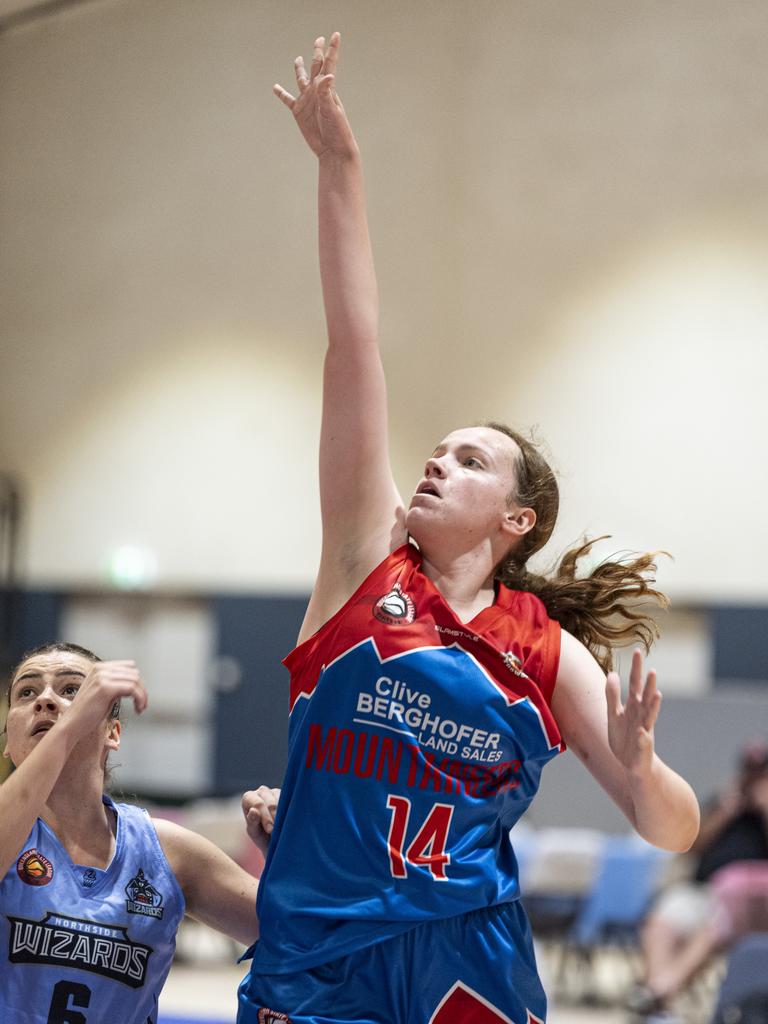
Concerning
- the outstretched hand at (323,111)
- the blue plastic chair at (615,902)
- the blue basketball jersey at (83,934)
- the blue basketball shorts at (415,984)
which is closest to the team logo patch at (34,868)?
the blue basketball jersey at (83,934)

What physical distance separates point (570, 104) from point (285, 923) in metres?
10.7

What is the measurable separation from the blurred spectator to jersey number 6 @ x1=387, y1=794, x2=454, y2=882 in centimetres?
590

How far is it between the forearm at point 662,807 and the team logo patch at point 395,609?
427mm

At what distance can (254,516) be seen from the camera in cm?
1324

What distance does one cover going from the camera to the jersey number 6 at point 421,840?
2.16 m

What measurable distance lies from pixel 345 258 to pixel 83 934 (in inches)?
47.4

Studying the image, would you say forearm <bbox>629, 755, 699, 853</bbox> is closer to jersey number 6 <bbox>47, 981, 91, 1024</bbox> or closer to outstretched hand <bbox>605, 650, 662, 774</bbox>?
outstretched hand <bbox>605, 650, 662, 774</bbox>

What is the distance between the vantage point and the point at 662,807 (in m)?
2.16

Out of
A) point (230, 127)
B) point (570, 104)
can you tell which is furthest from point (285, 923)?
point (230, 127)

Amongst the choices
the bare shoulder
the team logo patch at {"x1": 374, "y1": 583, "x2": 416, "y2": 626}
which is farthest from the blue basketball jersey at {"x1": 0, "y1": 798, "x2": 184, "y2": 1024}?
the team logo patch at {"x1": 374, "y1": 583, "x2": 416, "y2": 626}

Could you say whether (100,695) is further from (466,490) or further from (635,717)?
(635,717)

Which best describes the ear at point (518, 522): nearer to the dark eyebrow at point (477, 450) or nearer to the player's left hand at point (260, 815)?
the dark eyebrow at point (477, 450)

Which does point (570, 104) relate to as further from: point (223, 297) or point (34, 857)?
point (34, 857)

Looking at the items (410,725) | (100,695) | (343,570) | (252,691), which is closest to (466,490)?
(343,570)
